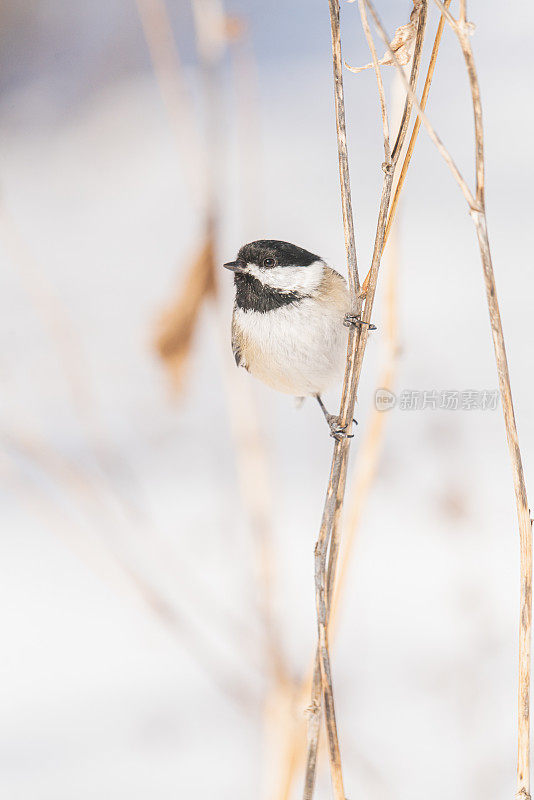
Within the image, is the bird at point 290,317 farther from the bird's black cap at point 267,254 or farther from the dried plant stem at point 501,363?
the dried plant stem at point 501,363

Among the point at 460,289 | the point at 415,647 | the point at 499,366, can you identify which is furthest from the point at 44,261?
the point at 499,366

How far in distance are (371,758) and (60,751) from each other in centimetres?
56

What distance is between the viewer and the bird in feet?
2.58

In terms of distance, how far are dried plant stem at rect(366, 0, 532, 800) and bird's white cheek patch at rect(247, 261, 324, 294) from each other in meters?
0.40

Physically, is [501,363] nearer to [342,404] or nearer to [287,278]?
[342,404]

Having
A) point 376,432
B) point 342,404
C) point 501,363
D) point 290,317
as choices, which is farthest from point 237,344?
point 501,363

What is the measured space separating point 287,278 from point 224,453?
820mm

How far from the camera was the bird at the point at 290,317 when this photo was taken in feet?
2.58

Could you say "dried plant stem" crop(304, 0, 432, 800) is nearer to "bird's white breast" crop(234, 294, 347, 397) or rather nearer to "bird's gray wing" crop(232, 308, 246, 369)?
"bird's white breast" crop(234, 294, 347, 397)

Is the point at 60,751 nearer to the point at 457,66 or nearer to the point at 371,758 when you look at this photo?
the point at 371,758

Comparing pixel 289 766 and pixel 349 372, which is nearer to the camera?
pixel 349 372

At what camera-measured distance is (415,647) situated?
4.49 feet

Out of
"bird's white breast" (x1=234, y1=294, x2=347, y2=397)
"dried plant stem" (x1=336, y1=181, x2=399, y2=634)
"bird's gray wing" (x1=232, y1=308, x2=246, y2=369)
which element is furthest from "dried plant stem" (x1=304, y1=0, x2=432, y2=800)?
"bird's gray wing" (x1=232, y1=308, x2=246, y2=369)

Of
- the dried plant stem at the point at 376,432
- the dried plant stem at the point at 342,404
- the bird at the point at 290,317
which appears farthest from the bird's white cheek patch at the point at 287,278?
the dried plant stem at the point at 342,404
